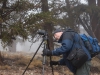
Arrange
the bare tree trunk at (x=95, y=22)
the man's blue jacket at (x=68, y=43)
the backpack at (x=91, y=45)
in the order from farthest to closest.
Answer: the bare tree trunk at (x=95, y=22)
the backpack at (x=91, y=45)
the man's blue jacket at (x=68, y=43)

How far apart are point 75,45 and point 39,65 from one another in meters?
5.82

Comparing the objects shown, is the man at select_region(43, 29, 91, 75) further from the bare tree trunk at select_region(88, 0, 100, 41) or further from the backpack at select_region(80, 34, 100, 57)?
the bare tree trunk at select_region(88, 0, 100, 41)

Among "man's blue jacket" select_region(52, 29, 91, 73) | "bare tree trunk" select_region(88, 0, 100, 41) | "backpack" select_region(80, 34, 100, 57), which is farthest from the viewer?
"bare tree trunk" select_region(88, 0, 100, 41)

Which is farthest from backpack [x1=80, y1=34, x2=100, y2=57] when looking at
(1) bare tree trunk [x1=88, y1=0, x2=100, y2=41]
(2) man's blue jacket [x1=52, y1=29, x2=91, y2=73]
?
(1) bare tree trunk [x1=88, y1=0, x2=100, y2=41]

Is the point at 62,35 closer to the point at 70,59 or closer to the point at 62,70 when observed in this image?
the point at 70,59

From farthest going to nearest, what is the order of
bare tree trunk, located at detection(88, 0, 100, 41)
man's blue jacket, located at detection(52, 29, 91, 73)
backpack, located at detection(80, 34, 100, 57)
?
bare tree trunk, located at detection(88, 0, 100, 41) < backpack, located at detection(80, 34, 100, 57) < man's blue jacket, located at detection(52, 29, 91, 73)

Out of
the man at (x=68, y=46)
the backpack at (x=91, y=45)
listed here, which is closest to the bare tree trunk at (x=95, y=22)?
the backpack at (x=91, y=45)

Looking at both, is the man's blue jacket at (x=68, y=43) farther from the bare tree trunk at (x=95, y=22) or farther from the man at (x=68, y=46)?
the bare tree trunk at (x=95, y=22)

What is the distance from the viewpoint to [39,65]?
9.43 m

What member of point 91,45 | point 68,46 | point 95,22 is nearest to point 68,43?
point 68,46

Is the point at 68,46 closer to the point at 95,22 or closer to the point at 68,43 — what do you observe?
the point at 68,43

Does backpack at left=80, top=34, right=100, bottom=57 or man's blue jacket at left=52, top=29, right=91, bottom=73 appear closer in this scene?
man's blue jacket at left=52, top=29, right=91, bottom=73

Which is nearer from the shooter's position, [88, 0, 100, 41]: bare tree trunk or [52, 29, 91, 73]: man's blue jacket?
[52, 29, 91, 73]: man's blue jacket

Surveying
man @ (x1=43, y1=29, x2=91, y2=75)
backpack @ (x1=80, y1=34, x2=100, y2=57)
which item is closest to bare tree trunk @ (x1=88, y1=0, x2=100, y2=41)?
backpack @ (x1=80, y1=34, x2=100, y2=57)
